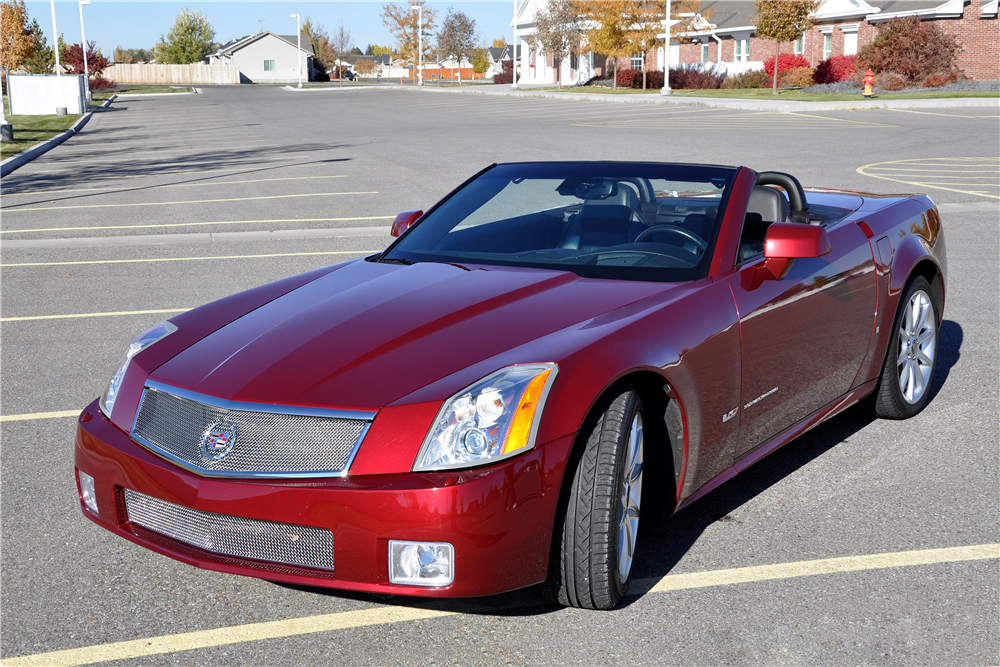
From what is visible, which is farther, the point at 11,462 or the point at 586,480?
the point at 11,462

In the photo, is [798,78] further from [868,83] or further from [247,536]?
[247,536]

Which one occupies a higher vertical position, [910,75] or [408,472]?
[910,75]

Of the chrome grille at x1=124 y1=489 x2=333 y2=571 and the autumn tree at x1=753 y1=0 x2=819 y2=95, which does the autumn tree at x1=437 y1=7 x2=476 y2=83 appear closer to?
the autumn tree at x1=753 y1=0 x2=819 y2=95

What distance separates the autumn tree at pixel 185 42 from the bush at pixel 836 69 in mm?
95461

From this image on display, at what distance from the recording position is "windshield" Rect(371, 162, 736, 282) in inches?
157

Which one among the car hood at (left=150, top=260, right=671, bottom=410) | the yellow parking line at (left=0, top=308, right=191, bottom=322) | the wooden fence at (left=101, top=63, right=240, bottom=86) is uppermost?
the wooden fence at (left=101, top=63, right=240, bottom=86)

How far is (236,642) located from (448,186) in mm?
13051

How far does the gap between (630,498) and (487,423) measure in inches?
28.0

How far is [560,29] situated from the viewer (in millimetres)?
65562

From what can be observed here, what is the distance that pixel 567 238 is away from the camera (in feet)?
14.3

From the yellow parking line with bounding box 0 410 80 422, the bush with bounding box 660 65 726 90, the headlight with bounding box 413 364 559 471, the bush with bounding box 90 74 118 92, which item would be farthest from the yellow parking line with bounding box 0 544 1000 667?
the bush with bounding box 90 74 118 92

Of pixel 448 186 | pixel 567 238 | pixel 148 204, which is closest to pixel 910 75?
pixel 448 186

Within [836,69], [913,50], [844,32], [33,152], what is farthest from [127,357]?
[844,32]

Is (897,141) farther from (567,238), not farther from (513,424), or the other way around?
(513,424)
